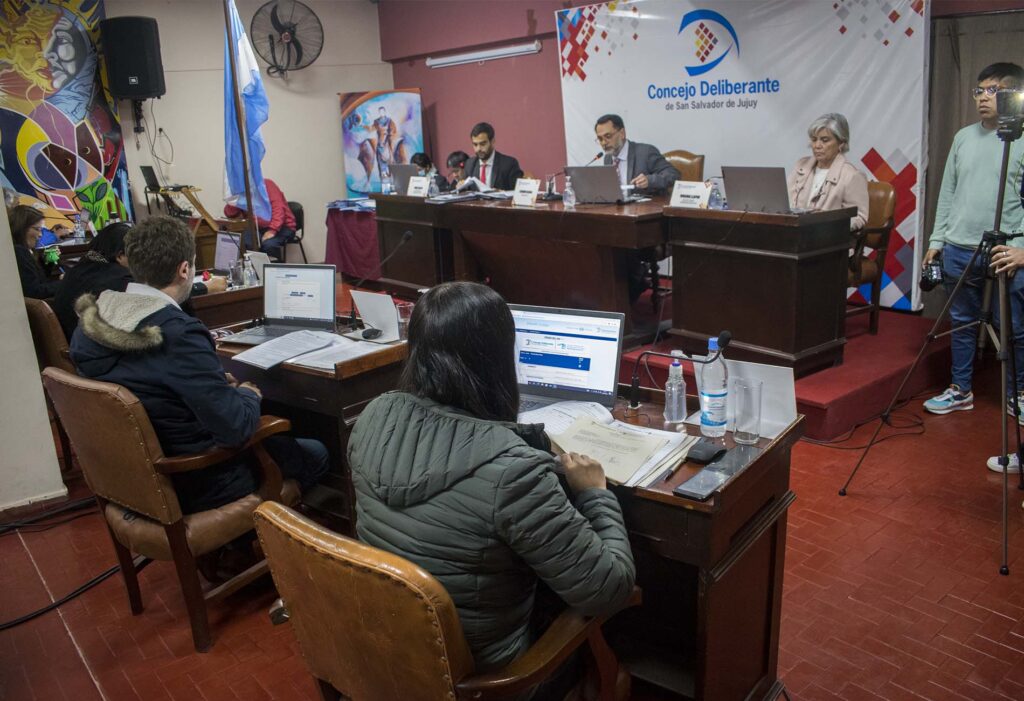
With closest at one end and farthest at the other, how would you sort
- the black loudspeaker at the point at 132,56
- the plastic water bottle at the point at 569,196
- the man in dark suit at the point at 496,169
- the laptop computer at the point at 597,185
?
the laptop computer at the point at 597,185
the plastic water bottle at the point at 569,196
the man in dark suit at the point at 496,169
the black loudspeaker at the point at 132,56

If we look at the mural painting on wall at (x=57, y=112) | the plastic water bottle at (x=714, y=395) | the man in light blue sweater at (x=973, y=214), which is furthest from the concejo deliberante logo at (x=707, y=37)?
the mural painting on wall at (x=57, y=112)

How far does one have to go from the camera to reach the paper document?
70.7 inches

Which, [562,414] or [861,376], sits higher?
[562,414]

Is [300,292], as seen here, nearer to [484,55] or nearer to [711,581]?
[711,581]

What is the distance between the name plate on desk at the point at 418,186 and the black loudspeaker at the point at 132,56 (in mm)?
2741

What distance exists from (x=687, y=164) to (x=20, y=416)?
172 inches

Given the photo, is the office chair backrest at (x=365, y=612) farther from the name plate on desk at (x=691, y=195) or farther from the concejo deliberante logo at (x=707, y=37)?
the concejo deliberante logo at (x=707, y=37)

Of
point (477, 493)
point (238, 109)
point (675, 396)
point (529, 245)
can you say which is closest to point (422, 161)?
point (529, 245)

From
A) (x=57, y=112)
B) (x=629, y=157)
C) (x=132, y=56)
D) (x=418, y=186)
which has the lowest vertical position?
(x=418, y=186)

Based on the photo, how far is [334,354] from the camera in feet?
9.45

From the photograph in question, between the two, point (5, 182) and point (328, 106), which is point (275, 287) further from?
point (328, 106)

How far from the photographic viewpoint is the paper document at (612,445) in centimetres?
179

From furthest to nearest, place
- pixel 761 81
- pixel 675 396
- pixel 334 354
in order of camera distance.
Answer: pixel 761 81 < pixel 334 354 < pixel 675 396

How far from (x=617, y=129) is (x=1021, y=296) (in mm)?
2823
